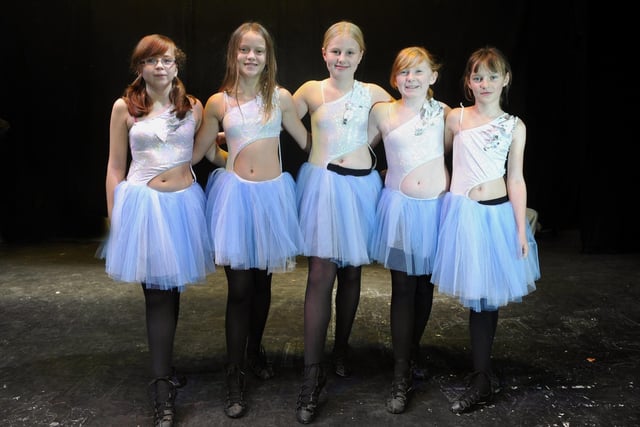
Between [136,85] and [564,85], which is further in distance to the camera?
[564,85]

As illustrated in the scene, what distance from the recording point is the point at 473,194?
1.98 metres

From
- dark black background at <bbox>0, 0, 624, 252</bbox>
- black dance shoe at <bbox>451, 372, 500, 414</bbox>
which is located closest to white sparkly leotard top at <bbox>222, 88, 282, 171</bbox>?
black dance shoe at <bbox>451, 372, 500, 414</bbox>

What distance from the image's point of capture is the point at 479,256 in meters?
1.92

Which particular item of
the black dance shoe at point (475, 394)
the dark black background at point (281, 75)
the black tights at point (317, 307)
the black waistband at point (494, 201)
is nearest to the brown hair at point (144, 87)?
the black tights at point (317, 307)

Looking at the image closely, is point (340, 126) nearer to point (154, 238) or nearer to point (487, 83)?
point (487, 83)

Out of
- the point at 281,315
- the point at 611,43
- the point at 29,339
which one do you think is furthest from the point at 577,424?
the point at 611,43

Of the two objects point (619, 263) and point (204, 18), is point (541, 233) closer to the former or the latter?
point (619, 263)

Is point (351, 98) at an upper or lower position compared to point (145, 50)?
lower

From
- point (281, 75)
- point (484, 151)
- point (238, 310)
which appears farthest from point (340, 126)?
point (281, 75)

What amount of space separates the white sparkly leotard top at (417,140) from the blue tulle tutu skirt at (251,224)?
1.46 feet

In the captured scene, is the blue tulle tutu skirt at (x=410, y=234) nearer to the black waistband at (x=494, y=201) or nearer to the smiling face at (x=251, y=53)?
the black waistband at (x=494, y=201)

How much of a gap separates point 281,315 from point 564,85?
3751 millimetres

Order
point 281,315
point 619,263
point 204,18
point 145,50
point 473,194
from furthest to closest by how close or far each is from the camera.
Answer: point 204,18, point 619,263, point 281,315, point 473,194, point 145,50

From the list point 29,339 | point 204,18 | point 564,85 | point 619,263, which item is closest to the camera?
point 29,339
